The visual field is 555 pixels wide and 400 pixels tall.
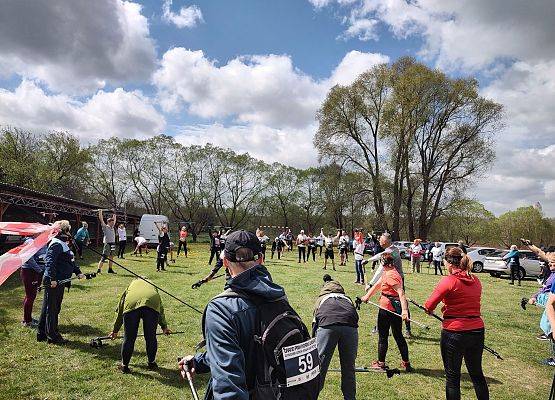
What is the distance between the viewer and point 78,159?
4338 centimetres

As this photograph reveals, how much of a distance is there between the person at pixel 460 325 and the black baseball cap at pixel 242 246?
9.87 feet

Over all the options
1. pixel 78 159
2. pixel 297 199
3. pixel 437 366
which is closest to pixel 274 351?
pixel 437 366

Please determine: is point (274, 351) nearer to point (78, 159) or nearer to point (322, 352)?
point (322, 352)

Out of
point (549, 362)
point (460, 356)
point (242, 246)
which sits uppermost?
point (242, 246)

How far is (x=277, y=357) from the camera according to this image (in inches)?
77.3

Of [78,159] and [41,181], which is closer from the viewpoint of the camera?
[41,181]

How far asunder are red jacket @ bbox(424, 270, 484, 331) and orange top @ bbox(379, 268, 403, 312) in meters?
1.38

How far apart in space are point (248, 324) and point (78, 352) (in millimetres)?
5764

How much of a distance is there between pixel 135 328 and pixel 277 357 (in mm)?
4194

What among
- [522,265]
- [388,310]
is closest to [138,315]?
[388,310]

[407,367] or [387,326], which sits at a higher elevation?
[387,326]

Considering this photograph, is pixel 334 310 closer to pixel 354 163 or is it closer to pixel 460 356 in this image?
pixel 460 356

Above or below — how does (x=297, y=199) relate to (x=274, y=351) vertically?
above

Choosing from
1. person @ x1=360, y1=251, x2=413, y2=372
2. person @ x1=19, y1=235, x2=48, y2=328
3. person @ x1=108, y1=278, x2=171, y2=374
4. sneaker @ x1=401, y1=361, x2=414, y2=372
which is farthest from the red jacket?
person @ x1=19, y1=235, x2=48, y2=328
